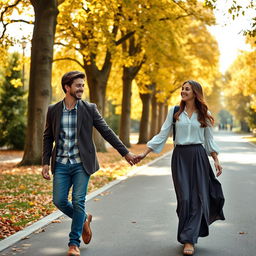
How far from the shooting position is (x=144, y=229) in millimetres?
6594

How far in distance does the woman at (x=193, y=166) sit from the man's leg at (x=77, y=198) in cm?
109

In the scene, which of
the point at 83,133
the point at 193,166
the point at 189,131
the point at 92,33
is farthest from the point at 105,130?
the point at 92,33

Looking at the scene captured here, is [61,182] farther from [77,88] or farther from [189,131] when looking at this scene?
[189,131]

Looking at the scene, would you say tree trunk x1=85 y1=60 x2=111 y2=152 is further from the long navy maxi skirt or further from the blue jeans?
the blue jeans

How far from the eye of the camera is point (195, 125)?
5.61 m

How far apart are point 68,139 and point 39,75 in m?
10.3

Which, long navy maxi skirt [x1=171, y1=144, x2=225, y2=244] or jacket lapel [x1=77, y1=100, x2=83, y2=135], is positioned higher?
jacket lapel [x1=77, y1=100, x2=83, y2=135]

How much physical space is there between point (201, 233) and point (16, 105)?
23.2 m

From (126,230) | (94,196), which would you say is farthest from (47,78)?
(126,230)

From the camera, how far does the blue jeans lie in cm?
510

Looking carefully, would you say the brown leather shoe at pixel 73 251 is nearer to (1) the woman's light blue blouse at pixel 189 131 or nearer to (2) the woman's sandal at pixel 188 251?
(2) the woman's sandal at pixel 188 251

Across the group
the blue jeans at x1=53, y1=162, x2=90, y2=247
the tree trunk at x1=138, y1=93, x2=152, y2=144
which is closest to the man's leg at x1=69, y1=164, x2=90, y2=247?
the blue jeans at x1=53, y1=162, x2=90, y2=247

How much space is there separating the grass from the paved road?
550 mm

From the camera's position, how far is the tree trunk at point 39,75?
1515 centimetres
